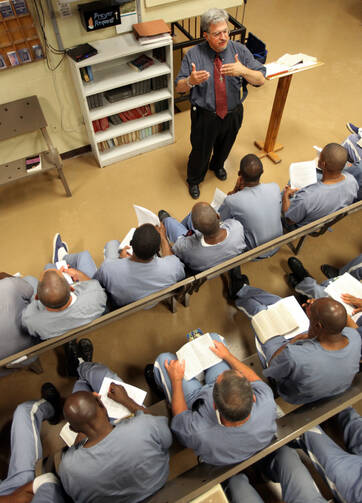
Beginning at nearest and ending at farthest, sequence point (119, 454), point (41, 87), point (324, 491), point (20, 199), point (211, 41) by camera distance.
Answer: point (119, 454) < point (324, 491) < point (211, 41) < point (41, 87) < point (20, 199)

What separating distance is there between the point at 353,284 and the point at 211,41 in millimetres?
2236

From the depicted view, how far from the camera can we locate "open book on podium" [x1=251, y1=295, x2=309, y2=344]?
2.15 metres

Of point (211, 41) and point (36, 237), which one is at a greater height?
point (211, 41)

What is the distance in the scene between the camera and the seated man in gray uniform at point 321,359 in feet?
5.57

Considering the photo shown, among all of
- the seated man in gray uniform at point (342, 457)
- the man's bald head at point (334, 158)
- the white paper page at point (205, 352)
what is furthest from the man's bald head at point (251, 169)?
the seated man in gray uniform at point (342, 457)

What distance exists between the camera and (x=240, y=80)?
115 inches

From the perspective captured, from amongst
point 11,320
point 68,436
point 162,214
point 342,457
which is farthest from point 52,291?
point 342,457

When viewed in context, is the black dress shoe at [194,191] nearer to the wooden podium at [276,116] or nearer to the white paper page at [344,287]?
the wooden podium at [276,116]

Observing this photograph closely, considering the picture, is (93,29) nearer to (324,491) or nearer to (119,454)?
(119,454)

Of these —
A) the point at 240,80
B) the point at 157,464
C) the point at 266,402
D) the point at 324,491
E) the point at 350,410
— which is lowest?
the point at 324,491

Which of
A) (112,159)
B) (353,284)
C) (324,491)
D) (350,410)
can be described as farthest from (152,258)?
(112,159)

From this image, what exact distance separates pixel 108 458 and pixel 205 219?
1376 millimetres

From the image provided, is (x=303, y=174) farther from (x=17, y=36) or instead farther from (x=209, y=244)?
(x=17, y=36)

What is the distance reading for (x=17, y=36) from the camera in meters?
2.82
